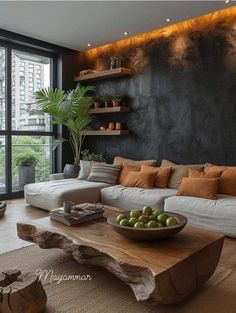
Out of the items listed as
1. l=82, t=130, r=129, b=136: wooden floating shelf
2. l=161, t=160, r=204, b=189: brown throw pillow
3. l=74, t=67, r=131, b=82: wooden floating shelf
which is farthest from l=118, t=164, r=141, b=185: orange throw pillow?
l=74, t=67, r=131, b=82: wooden floating shelf

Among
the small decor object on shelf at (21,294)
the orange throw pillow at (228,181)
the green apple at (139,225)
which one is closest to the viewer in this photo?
the small decor object on shelf at (21,294)

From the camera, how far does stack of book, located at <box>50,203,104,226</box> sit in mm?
2455

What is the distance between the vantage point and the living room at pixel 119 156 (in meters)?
1.94

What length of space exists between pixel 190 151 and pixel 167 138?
0.45 metres

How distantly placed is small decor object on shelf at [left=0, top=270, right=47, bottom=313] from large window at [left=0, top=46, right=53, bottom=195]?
143 inches

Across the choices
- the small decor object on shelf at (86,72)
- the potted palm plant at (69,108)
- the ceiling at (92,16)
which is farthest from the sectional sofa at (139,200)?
the ceiling at (92,16)

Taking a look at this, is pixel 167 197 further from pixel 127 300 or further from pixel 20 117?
pixel 20 117

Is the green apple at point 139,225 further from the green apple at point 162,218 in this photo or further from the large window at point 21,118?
the large window at point 21,118

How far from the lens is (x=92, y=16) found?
13.7ft

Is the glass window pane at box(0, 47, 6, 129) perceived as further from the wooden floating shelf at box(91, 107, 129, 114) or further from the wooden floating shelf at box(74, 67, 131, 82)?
the wooden floating shelf at box(91, 107, 129, 114)

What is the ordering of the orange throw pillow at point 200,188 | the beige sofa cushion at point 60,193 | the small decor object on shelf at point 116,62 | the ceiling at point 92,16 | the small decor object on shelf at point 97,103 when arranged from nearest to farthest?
1. the orange throw pillow at point 200,188
2. the ceiling at point 92,16
3. the beige sofa cushion at point 60,193
4. the small decor object on shelf at point 116,62
5. the small decor object on shelf at point 97,103

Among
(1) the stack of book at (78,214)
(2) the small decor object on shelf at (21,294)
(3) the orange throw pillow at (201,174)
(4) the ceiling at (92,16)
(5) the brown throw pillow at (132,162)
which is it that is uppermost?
(4) the ceiling at (92,16)

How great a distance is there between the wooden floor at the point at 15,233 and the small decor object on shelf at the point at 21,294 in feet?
3.64

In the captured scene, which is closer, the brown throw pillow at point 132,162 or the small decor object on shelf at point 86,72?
the brown throw pillow at point 132,162
